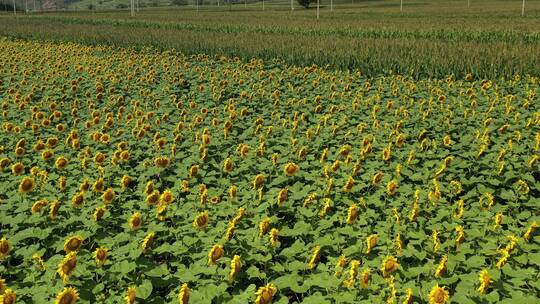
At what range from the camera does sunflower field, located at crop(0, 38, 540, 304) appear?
3.17m

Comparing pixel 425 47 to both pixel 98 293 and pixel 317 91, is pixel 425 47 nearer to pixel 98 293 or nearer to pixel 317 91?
pixel 317 91

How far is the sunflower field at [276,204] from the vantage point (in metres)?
3.17

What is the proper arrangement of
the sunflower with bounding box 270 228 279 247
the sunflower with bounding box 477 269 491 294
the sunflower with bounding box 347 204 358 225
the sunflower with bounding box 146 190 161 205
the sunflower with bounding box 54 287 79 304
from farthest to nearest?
the sunflower with bounding box 146 190 161 205, the sunflower with bounding box 347 204 358 225, the sunflower with bounding box 270 228 279 247, the sunflower with bounding box 477 269 491 294, the sunflower with bounding box 54 287 79 304

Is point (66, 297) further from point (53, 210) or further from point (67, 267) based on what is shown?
point (53, 210)

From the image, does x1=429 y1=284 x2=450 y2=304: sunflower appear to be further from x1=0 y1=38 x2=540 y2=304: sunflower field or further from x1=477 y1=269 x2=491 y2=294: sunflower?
x1=477 y1=269 x2=491 y2=294: sunflower

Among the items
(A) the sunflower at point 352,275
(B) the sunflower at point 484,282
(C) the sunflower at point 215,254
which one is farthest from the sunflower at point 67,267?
(B) the sunflower at point 484,282

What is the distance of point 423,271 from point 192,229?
6.12ft

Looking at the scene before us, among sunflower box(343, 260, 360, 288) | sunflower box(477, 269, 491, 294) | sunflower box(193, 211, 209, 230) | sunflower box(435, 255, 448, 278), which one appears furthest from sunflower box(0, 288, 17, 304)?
sunflower box(477, 269, 491, 294)

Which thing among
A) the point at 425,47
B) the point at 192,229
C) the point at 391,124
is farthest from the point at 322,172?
the point at 425,47

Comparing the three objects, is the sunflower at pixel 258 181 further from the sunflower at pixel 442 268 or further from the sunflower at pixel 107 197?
the sunflower at pixel 442 268

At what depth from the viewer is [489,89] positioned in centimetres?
969

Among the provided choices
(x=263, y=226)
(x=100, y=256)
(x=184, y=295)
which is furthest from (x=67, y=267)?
(x=263, y=226)

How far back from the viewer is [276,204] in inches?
187

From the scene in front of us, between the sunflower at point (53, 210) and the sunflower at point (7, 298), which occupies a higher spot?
the sunflower at point (53, 210)
